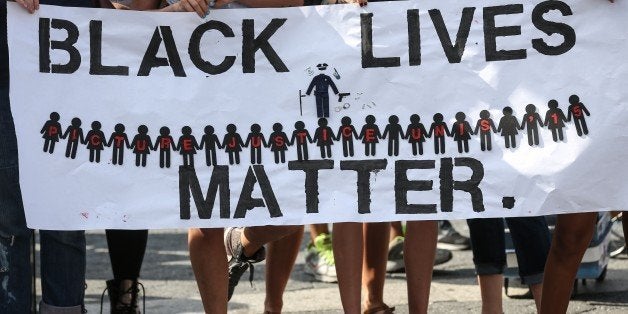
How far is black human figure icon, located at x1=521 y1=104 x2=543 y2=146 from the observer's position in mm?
4734

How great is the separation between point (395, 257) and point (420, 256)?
6.57 feet

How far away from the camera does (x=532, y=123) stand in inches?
187

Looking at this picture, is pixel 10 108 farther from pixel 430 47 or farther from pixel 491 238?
pixel 491 238

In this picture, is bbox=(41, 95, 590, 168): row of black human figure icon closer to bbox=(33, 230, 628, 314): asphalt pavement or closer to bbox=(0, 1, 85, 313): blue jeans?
bbox=(0, 1, 85, 313): blue jeans

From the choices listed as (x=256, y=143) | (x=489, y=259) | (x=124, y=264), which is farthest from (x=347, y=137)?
(x=124, y=264)

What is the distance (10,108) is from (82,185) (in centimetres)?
38

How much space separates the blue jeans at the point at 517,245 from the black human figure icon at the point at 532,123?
28.6 inches

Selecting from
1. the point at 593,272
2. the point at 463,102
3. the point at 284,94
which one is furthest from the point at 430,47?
the point at 593,272

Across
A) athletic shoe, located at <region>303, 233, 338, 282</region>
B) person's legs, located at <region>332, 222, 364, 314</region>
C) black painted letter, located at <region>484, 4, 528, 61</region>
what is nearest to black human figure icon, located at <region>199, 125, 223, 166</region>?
person's legs, located at <region>332, 222, 364, 314</region>

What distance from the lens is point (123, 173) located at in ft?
15.6

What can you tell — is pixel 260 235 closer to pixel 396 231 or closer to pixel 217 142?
pixel 217 142

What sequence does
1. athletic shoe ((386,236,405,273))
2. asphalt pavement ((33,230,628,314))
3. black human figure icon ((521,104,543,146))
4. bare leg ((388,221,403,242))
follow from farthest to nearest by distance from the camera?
1. bare leg ((388,221,403,242))
2. athletic shoe ((386,236,405,273))
3. asphalt pavement ((33,230,628,314))
4. black human figure icon ((521,104,543,146))

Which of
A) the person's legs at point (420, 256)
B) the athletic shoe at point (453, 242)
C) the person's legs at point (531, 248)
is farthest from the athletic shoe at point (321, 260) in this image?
the person's legs at point (420, 256)

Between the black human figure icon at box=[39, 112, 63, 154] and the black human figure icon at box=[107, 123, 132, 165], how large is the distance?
19 centimetres
